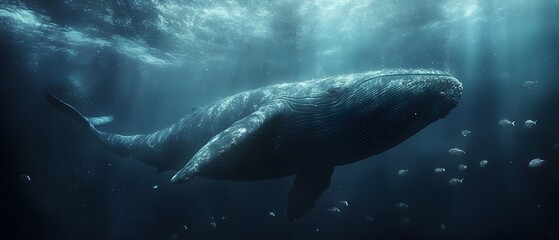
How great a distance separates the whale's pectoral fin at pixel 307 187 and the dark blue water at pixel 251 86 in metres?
13.9

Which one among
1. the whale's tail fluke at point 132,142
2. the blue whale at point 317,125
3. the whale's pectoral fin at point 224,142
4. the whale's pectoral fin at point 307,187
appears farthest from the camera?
the whale's tail fluke at point 132,142

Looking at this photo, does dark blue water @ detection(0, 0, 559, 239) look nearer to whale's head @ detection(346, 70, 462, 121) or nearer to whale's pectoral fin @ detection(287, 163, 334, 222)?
whale's pectoral fin @ detection(287, 163, 334, 222)

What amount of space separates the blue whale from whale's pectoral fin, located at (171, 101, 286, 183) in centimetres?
1

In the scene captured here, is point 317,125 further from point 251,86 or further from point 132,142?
point 251,86

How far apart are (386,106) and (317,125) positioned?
115 centimetres

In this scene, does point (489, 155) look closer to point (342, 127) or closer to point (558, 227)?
point (558, 227)

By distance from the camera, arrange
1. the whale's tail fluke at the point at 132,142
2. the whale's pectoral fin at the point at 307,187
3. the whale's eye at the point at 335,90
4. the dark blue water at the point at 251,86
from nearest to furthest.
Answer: the whale's eye at the point at 335,90 < the whale's pectoral fin at the point at 307,187 < the whale's tail fluke at the point at 132,142 < the dark blue water at the point at 251,86

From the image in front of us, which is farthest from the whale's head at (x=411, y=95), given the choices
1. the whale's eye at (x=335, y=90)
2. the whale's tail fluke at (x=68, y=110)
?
the whale's tail fluke at (x=68, y=110)

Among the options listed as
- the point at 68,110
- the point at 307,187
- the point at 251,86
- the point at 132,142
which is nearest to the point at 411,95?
the point at 307,187

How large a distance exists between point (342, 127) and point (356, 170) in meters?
56.1

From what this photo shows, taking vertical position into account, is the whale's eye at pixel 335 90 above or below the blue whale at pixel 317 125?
above

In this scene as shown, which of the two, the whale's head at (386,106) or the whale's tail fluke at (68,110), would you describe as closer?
the whale's head at (386,106)

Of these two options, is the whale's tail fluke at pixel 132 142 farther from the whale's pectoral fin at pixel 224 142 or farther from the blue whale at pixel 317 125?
the whale's pectoral fin at pixel 224 142

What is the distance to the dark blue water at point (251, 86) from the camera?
21.8 meters
